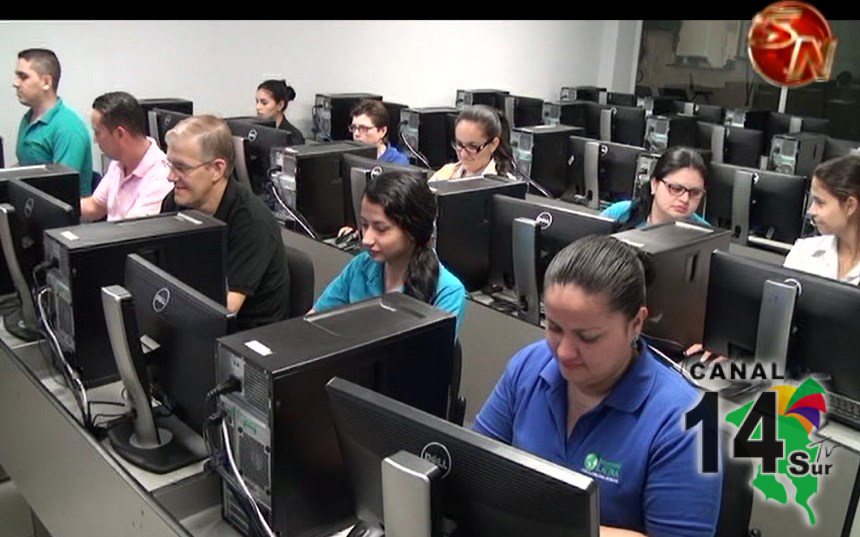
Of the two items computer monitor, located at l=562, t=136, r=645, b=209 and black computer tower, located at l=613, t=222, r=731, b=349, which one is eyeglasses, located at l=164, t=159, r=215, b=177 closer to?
black computer tower, located at l=613, t=222, r=731, b=349

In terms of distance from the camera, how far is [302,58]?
6090 millimetres

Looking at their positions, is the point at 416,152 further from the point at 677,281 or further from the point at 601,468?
the point at 601,468

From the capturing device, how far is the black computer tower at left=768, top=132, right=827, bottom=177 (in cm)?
458

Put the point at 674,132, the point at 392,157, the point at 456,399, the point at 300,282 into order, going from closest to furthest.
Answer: the point at 456,399
the point at 300,282
the point at 392,157
the point at 674,132

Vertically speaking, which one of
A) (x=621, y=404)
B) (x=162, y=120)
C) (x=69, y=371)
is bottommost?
(x=69, y=371)

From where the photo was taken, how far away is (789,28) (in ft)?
13.4

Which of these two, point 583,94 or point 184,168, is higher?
point 583,94

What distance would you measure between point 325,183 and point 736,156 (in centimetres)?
310

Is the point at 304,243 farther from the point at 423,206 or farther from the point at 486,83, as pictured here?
the point at 486,83

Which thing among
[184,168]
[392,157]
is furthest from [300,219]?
[184,168]

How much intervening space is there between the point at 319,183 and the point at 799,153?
2961 millimetres

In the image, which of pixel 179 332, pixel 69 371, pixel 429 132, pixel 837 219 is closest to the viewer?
pixel 179 332

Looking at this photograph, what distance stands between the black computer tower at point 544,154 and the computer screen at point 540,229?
1.74 m

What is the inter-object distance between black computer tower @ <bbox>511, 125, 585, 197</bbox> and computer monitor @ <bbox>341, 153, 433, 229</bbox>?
1.14 m
